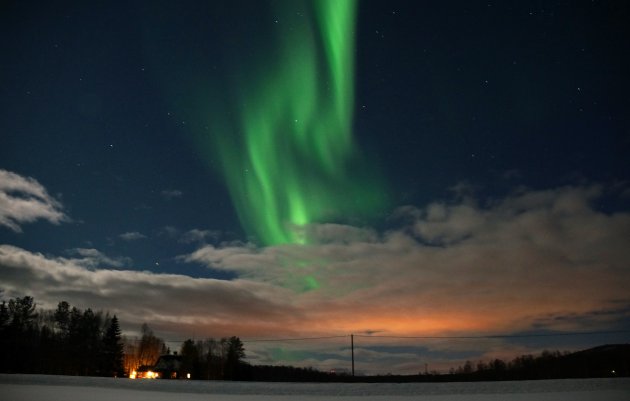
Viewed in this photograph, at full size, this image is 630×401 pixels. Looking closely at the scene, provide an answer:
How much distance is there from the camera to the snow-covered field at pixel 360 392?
10.5 meters

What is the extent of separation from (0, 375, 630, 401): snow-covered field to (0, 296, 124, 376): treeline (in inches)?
1704

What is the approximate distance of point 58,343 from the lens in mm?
61094

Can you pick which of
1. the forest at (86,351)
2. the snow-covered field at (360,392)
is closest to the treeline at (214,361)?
the forest at (86,351)

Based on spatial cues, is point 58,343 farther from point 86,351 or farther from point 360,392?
point 360,392

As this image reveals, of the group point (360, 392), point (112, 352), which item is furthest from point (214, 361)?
point (360, 392)

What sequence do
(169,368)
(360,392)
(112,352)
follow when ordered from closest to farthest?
(360,392)
(169,368)
(112,352)

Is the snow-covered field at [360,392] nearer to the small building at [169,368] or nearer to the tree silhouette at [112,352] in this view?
the small building at [169,368]

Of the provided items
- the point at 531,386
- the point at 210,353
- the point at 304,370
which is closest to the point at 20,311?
the point at 210,353

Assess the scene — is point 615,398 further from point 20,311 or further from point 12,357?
point 20,311

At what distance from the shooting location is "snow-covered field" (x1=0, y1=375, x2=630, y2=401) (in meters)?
10.5

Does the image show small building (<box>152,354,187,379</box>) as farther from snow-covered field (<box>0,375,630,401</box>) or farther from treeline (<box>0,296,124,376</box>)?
snow-covered field (<box>0,375,630,401</box>)

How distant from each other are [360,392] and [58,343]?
60708mm

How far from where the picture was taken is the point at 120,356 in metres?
60.5

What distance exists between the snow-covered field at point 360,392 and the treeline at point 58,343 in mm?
43285
